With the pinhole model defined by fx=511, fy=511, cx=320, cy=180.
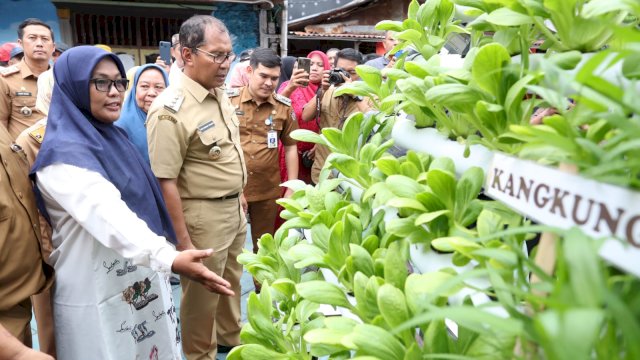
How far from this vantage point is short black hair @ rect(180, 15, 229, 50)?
7.34 feet

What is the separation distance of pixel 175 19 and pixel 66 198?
7.73 m

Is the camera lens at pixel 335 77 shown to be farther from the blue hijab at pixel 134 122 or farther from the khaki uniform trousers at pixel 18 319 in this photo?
the khaki uniform trousers at pixel 18 319

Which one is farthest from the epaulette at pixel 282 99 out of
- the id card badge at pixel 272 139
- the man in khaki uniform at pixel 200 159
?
the man in khaki uniform at pixel 200 159

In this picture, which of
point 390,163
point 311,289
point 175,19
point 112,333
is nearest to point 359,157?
point 390,163

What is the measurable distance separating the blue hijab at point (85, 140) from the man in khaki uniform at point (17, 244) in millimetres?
62

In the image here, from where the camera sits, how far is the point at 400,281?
2.31ft

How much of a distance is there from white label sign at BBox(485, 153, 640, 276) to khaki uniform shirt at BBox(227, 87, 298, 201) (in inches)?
104

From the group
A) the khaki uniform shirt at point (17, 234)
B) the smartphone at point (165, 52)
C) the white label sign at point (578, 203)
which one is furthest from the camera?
the smartphone at point (165, 52)

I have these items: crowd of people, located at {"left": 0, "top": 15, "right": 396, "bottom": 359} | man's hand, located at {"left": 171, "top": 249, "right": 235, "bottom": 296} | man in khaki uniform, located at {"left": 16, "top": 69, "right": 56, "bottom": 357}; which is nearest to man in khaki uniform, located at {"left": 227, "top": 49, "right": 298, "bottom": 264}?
crowd of people, located at {"left": 0, "top": 15, "right": 396, "bottom": 359}

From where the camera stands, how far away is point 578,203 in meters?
0.46

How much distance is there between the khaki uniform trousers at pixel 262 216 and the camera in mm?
3252

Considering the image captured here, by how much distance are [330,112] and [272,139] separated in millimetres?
648

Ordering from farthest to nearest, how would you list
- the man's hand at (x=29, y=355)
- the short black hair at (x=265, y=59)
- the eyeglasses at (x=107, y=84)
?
the short black hair at (x=265, y=59) < the eyeglasses at (x=107, y=84) < the man's hand at (x=29, y=355)

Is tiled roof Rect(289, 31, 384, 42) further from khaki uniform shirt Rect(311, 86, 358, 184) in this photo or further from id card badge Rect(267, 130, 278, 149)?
id card badge Rect(267, 130, 278, 149)
